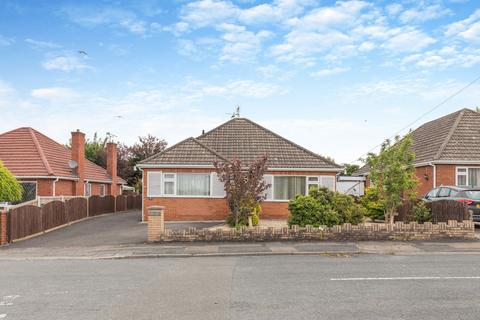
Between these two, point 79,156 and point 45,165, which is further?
point 79,156

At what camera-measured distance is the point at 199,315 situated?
20.1ft

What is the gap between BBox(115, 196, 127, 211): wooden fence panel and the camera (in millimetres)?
33406

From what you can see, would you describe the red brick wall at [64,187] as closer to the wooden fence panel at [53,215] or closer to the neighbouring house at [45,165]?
the neighbouring house at [45,165]

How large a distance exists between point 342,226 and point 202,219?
926cm

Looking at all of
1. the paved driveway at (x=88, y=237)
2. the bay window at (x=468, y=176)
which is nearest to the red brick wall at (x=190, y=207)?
the paved driveway at (x=88, y=237)

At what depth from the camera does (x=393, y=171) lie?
15.5 m

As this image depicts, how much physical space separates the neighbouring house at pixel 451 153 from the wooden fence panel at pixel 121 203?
2196cm

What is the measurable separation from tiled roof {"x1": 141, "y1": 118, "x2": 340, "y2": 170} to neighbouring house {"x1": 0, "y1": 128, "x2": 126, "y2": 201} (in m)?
7.84

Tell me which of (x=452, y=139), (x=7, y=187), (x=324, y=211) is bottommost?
(x=324, y=211)

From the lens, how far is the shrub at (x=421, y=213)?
15492 mm

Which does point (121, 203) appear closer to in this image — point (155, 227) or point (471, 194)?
point (155, 227)

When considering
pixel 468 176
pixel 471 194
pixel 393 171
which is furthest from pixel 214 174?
pixel 468 176

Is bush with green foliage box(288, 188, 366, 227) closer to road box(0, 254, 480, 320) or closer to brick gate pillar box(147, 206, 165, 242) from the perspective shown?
road box(0, 254, 480, 320)

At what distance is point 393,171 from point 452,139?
11249 millimetres
